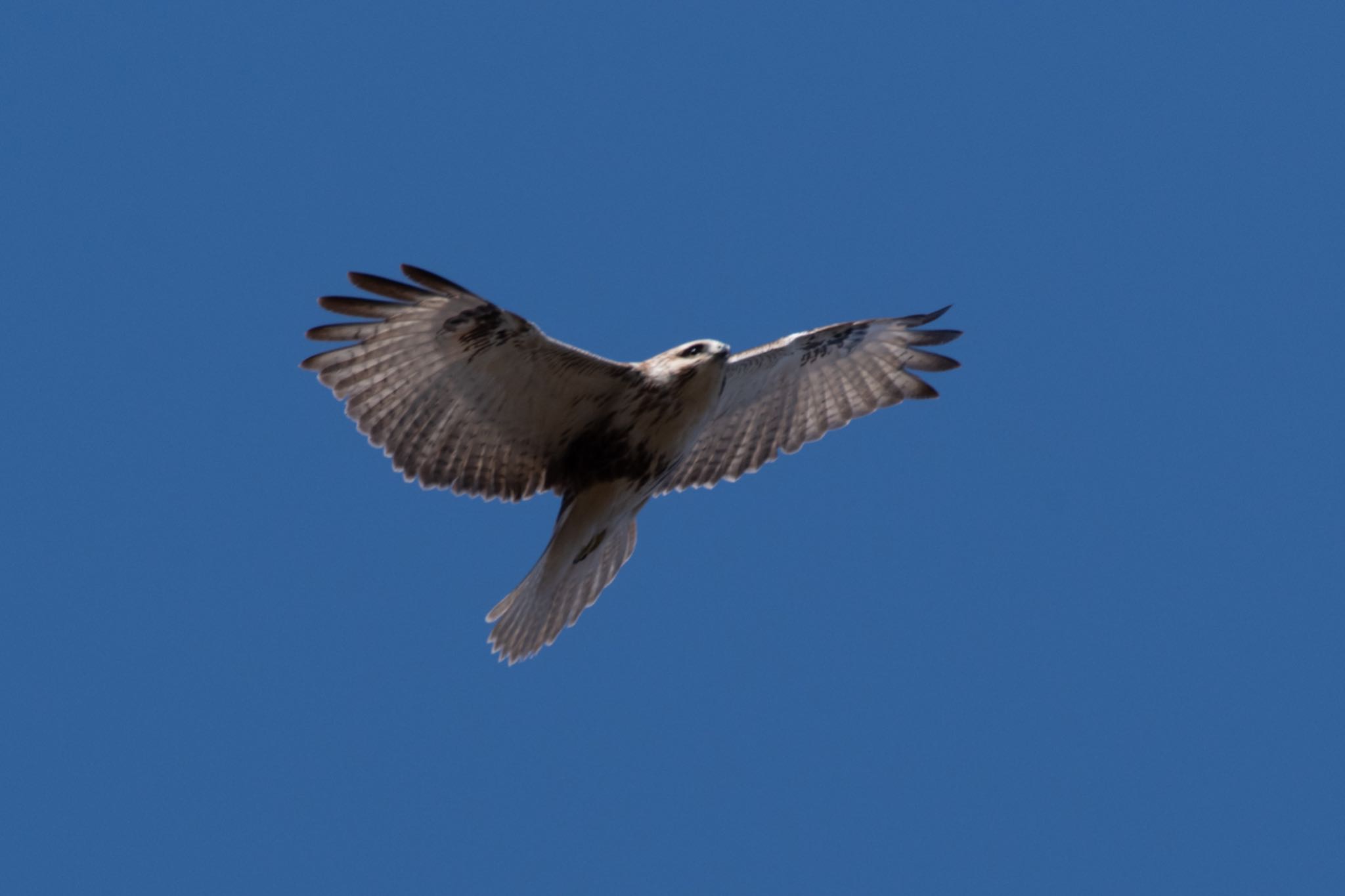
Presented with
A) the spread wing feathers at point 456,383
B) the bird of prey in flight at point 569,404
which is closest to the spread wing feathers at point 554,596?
the bird of prey in flight at point 569,404

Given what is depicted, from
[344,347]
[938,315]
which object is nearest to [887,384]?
[938,315]

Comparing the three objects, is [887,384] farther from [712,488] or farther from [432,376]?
[432,376]

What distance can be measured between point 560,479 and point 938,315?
253cm

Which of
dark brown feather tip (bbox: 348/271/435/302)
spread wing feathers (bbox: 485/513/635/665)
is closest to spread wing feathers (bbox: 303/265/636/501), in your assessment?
dark brown feather tip (bbox: 348/271/435/302)

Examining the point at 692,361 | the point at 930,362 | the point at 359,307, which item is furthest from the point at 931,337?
the point at 359,307

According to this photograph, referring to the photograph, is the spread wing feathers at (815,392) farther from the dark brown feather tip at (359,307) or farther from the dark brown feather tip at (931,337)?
the dark brown feather tip at (359,307)

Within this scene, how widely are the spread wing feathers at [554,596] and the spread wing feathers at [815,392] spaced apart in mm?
590

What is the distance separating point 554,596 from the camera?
10.4 metres

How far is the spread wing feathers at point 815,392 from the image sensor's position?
10.8m

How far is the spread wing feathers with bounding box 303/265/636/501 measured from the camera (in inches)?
362

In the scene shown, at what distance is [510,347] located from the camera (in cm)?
941

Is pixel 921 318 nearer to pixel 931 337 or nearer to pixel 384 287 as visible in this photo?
pixel 931 337

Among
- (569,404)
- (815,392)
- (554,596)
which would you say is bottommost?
(554,596)

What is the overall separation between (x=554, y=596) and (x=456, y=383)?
1.48 m
